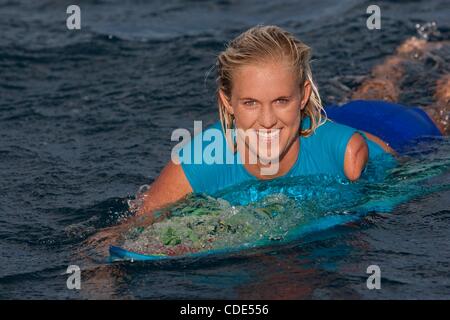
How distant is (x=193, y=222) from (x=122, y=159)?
69.3 inches

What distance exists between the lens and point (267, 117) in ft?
16.5

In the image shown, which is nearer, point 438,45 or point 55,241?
point 55,241

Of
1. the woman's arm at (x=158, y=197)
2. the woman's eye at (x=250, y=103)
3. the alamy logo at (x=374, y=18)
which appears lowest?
the woman's arm at (x=158, y=197)

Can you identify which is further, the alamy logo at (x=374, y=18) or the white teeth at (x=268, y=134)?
the alamy logo at (x=374, y=18)

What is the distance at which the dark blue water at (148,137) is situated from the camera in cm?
478

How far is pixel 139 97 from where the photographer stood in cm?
798

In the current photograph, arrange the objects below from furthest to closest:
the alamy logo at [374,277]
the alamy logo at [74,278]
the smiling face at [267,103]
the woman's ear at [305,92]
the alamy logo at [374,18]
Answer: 1. the alamy logo at [374,18]
2. the woman's ear at [305,92]
3. the smiling face at [267,103]
4. the alamy logo at [74,278]
5. the alamy logo at [374,277]

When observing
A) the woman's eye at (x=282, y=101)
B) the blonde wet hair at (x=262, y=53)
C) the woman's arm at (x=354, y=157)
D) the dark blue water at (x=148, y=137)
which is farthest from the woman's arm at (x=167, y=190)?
the woman's arm at (x=354, y=157)

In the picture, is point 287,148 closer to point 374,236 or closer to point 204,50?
point 374,236

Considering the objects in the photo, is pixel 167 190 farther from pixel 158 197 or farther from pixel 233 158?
pixel 233 158

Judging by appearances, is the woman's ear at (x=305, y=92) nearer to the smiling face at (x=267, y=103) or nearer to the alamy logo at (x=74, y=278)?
the smiling face at (x=267, y=103)

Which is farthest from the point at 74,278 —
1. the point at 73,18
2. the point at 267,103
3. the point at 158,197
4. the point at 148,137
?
the point at 73,18

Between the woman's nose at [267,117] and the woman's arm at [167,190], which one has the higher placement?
the woman's nose at [267,117]
